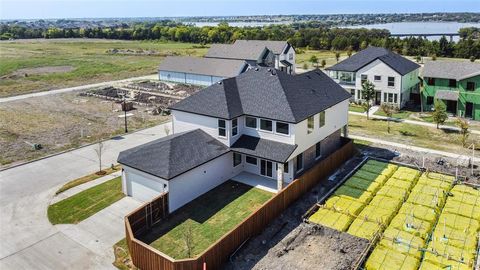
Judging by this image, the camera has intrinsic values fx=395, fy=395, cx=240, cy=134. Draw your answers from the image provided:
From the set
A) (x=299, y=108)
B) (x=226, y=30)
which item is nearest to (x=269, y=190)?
(x=299, y=108)

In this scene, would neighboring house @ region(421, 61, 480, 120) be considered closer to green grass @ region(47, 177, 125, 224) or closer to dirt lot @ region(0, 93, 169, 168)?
dirt lot @ region(0, 93, 169, 168)

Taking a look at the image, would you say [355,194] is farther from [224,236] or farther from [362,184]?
[224,236]

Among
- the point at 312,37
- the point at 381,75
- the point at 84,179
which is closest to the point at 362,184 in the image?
the point at 84,179

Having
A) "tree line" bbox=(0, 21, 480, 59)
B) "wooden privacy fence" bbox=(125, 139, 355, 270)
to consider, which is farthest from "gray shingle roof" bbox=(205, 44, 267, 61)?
"wooden privacy fence" bbox=(125, 139, 355, 270)

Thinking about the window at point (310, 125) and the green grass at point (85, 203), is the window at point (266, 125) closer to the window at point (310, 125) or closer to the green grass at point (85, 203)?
the window at point (310, 125)

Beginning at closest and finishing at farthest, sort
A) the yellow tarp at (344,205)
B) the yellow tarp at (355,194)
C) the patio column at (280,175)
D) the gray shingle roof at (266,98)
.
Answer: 1. the yellow tarp at (344,205)
2. the yellow tarp at (355,194)
3. the patio column at (280,175)
4. the gray shingle roof at (266,98)

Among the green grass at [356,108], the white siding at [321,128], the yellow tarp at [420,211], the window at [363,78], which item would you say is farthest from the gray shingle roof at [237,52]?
the yellow tarp at [420,211]
